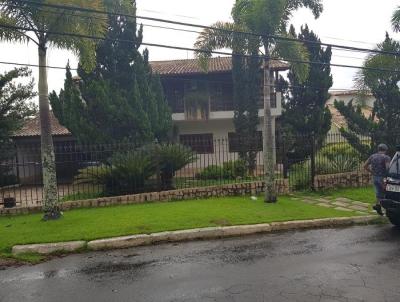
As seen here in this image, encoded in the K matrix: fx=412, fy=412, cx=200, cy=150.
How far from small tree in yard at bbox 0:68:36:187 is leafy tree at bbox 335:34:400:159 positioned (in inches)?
498

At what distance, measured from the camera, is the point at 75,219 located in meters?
9.10

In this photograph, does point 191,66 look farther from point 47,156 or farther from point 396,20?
point 47,156

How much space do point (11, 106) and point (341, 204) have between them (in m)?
13.4

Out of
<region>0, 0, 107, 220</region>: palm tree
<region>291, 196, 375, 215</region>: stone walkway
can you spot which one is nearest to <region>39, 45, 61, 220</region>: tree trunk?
<region>0, 0, 107, 220</region>: palm tree

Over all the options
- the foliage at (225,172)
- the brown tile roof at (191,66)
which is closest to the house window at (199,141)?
the brown tile roof at (191,66)

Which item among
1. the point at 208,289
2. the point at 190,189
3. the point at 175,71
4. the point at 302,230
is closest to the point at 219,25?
the point at 190,189

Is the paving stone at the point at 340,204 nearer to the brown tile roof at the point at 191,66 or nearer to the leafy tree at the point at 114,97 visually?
the leafy tree at the point at 114,97

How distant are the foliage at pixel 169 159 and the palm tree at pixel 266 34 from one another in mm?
2904

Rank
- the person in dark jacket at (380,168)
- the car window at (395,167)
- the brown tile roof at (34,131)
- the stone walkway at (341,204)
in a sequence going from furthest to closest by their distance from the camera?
1. the brown tile roof at (34,131)
2. the stone walkway at (341,204)
3. the person in dark jacket at (380,168)
4. the car window at (395,167)

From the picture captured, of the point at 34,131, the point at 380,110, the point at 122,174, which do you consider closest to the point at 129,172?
the point at 122,174

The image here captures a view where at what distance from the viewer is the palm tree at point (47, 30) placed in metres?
8.55

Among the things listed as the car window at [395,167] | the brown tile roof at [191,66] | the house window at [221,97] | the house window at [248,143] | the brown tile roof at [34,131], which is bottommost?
the car window at [395,167]

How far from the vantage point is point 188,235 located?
7758 mm

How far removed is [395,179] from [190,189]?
18.3 ft
